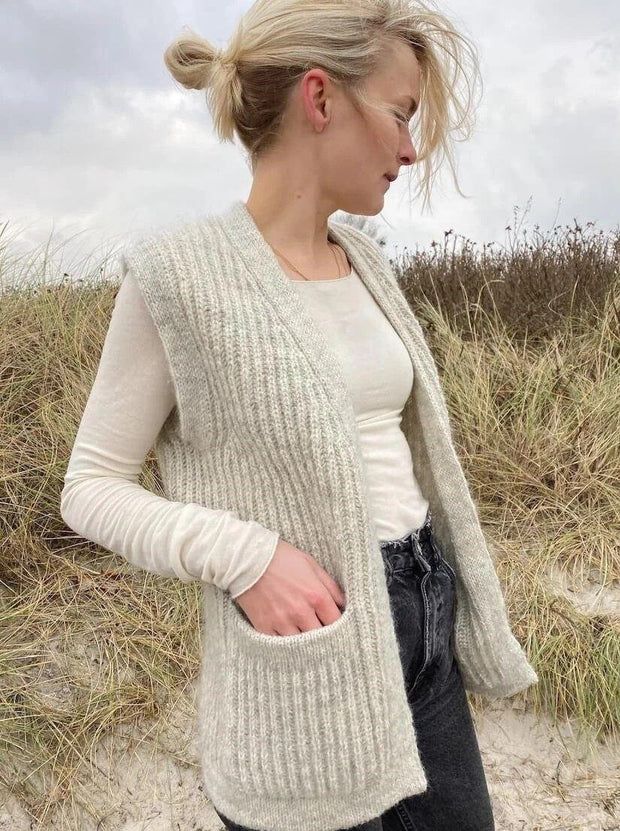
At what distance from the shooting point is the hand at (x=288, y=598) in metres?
0.89

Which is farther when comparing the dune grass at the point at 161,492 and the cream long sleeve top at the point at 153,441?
the dune grass at the point at 161,492

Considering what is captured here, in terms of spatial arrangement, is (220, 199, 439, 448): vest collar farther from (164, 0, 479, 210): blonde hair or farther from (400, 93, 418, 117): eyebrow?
(400, 93, 418, 117): eyebrow

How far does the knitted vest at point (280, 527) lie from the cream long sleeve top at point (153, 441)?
0.05 meters

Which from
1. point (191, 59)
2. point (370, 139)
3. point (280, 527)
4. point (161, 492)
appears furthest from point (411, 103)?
point (161, 492)

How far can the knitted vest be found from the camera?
0.92 m

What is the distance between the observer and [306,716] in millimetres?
920

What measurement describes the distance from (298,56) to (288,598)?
0.81 m

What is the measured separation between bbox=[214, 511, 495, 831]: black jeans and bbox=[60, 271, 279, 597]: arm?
0.28 meters

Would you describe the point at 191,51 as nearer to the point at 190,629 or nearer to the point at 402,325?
the point at 402,325

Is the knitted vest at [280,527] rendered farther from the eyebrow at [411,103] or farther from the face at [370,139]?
the eyebrow at [411,103]

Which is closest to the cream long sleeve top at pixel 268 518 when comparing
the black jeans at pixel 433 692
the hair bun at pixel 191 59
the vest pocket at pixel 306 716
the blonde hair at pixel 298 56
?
the vest pocket at pixel 306 716

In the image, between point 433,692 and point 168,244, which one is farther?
point 433,692

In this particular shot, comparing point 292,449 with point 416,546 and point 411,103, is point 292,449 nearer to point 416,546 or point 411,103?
point 416,546

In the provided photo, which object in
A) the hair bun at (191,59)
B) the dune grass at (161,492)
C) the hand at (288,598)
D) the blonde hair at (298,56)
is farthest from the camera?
the dune grass at (161,492)
